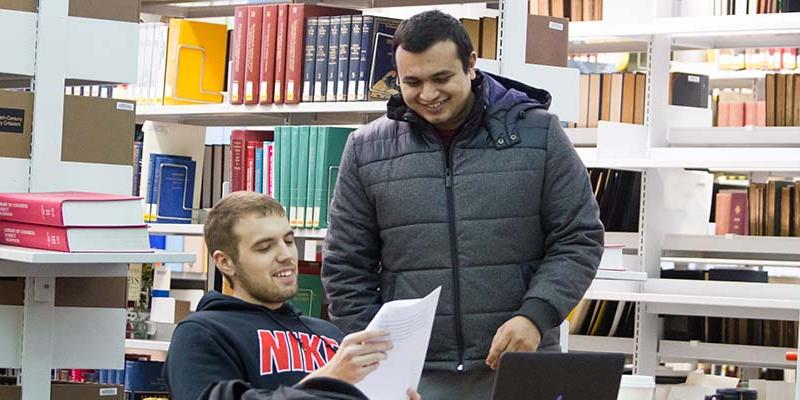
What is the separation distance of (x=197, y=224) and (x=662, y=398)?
165 centimetres

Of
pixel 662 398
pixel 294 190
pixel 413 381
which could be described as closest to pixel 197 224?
pixel 294 190

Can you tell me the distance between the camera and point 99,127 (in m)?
3.35

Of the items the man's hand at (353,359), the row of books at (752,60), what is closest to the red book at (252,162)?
the man's hand at (353,359)

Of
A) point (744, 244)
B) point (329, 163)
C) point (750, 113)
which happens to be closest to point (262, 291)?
point (329, 163)

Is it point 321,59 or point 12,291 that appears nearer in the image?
point 12,291

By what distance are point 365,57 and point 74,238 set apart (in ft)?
4.33

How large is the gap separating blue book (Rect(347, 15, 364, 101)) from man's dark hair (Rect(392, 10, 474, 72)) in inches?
52.3

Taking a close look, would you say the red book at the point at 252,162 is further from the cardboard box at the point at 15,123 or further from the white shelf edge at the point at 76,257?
the white shelf edge at the point at 76,257

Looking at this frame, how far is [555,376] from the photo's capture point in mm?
2029

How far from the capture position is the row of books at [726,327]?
507cm

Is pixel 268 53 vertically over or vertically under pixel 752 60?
under

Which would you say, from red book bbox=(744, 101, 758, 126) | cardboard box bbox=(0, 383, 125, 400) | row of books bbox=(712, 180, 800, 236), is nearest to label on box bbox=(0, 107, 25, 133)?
cardboard box bbox=(0, 383, 125, 400)

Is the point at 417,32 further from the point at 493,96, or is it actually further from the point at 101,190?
the point at 101,190

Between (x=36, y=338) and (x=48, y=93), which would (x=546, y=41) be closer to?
(x=48, y=93)
